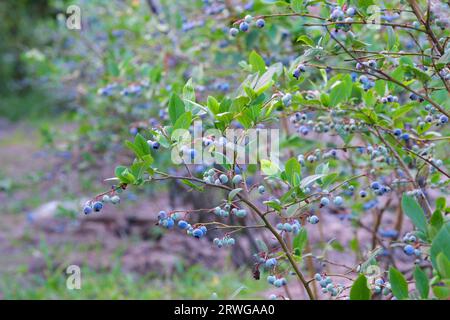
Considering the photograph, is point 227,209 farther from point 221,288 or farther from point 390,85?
point 221,288

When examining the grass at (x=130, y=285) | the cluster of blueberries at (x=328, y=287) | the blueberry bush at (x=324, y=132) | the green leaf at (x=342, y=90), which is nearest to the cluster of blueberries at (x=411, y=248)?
the blueberry bush at (x=324, y=132)

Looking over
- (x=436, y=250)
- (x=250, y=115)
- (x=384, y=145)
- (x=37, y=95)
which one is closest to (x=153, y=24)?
(x=384, y=145)

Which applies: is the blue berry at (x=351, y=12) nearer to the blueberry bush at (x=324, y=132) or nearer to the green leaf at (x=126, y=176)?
the blueberry bush at (x=324, y=132)

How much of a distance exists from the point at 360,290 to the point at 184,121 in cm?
48

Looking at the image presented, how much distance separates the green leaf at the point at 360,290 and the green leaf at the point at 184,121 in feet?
1.50

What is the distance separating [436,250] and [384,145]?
765 mm

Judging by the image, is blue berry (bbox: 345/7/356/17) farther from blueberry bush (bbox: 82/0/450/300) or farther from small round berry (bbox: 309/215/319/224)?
small round berry (bbox: 309/215/319/224)

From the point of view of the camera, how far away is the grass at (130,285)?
10.9ft

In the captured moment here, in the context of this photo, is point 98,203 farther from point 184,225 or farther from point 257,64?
point 257,64

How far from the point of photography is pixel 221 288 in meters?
3.37

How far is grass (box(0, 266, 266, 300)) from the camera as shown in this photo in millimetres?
3334

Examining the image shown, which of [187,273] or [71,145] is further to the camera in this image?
[71,145]

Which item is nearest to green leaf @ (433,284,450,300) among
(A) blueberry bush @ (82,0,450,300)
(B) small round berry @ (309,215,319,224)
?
(A) blueberry bush @ (82,0,450,300)

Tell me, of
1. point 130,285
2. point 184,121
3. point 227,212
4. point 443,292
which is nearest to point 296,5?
point 184,121
